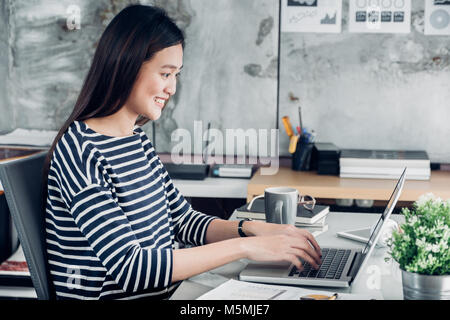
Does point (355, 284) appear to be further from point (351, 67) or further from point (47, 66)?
point (47, 66)

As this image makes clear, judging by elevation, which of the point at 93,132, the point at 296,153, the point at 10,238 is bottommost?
the point at 10,238

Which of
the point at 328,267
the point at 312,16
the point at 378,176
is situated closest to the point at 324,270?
the point at 328,267

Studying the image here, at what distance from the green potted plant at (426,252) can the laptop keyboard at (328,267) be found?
6.8 inches

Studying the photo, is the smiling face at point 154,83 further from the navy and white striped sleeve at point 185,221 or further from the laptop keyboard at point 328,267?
the laptop keyboard at point 328,267

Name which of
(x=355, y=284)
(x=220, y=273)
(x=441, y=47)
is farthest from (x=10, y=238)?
(x=441, y=47)

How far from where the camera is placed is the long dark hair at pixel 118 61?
119 centimetres

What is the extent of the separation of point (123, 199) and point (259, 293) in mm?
409

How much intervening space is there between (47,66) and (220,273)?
1.98m

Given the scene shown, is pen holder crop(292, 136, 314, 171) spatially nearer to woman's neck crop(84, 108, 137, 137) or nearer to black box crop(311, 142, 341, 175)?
black box crop(311, 142, 341, 175)

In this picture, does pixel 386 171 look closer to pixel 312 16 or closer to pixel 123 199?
pixel 312 16

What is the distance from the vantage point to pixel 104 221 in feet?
3.45

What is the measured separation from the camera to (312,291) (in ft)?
3.18

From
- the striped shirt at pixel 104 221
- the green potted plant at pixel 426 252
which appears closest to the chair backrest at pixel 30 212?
the striped shirt at pixel 104 221

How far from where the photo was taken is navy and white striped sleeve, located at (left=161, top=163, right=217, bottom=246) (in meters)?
1.42
